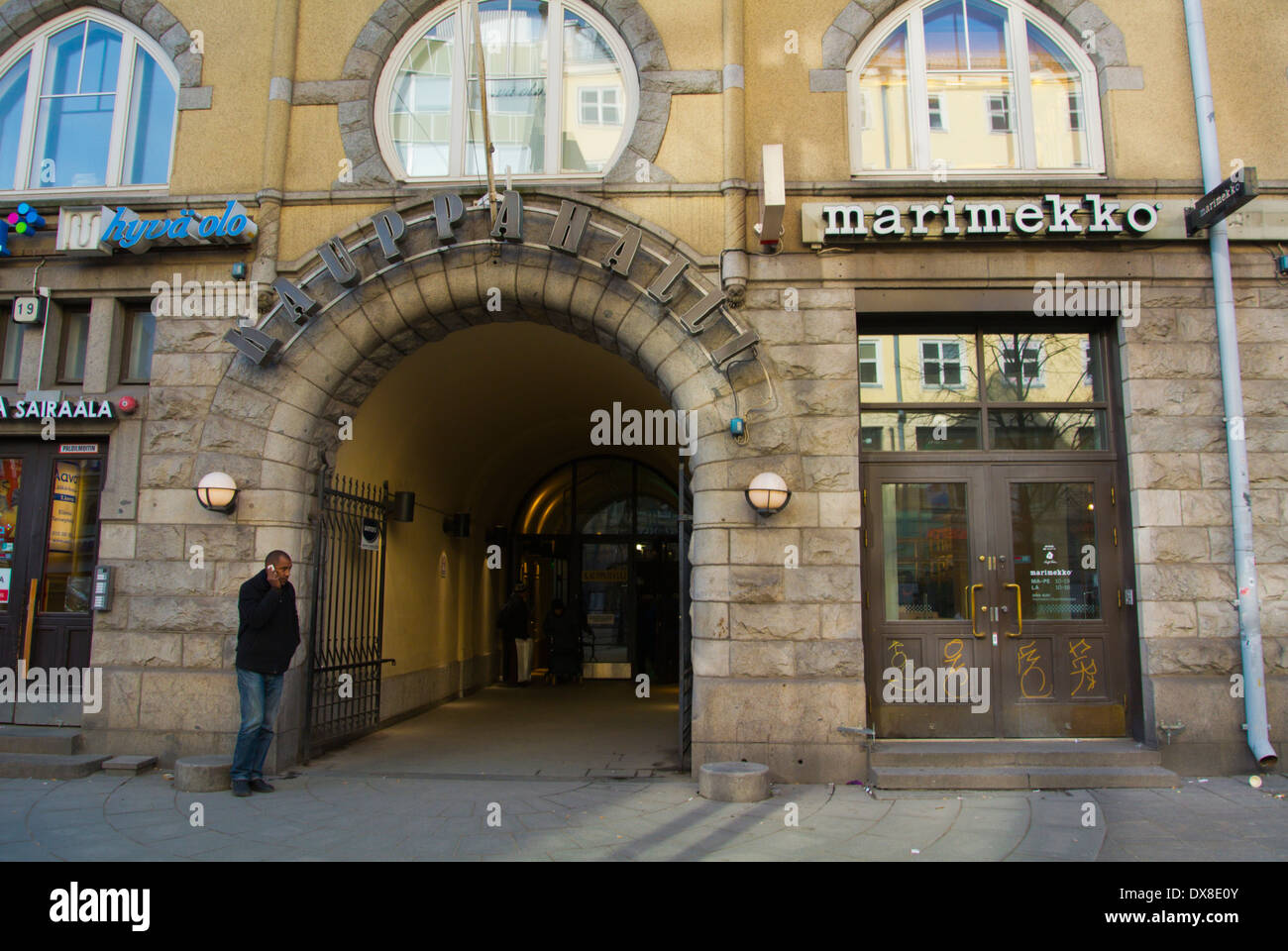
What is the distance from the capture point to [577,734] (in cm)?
993

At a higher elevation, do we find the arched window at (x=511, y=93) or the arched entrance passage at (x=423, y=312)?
the arched window at (x=511, y=93)

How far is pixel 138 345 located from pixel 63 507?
1.78 meters

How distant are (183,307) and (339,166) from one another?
2.04m

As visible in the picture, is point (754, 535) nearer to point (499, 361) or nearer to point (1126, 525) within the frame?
point (1126, 525)

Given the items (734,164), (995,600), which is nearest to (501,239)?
(734,164)

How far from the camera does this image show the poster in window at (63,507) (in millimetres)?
8641

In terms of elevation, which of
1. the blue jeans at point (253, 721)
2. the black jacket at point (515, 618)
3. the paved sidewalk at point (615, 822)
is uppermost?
the black jacket at point (515, 618)

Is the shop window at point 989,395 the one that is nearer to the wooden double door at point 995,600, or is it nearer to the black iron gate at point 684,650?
the wooden double door at point 995,600

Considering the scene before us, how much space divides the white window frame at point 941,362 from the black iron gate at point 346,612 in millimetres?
5896

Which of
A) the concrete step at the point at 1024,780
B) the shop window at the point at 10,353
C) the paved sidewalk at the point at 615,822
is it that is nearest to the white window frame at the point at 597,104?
the shop window at the point at 10,353

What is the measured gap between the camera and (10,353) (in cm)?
884

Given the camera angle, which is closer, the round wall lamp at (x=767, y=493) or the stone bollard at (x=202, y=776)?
the stone bollard at (x=202, y=776)

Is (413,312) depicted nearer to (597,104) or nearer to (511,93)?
(511,93)
